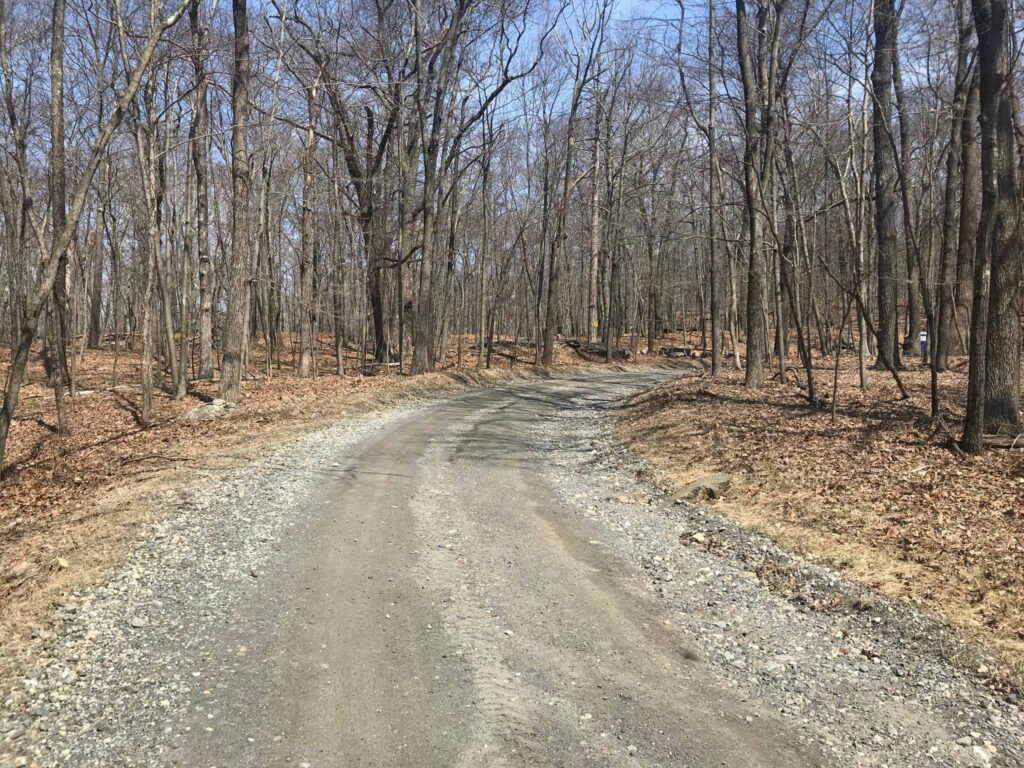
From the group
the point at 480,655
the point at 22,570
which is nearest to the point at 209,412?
the point at 22,570

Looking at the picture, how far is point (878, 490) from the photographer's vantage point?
7652mm

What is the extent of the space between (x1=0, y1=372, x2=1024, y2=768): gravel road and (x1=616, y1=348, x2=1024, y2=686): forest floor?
0.41m

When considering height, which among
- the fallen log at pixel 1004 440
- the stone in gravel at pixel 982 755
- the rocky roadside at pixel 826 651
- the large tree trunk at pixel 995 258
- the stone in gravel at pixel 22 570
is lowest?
the stone in gravel at pixel 982 755

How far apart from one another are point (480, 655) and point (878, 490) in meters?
5.67

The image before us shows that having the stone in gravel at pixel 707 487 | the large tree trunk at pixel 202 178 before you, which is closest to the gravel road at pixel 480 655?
the stone in gravel at pixel 707 487

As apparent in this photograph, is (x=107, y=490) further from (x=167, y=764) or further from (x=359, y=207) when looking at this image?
(x=359, y=207)

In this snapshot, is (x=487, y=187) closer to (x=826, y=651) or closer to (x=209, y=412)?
(x=209, y=412)

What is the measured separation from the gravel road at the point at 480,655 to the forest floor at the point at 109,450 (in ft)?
1.76

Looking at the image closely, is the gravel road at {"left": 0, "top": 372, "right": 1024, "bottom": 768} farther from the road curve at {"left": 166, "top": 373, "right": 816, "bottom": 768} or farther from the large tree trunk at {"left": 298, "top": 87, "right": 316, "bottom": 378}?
the large tree trunk at {"left": 298, "top": 87, "right": 316, "bottom": 378}

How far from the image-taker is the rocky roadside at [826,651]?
3600mm

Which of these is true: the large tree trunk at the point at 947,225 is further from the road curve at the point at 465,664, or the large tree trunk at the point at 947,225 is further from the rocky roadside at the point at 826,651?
the road curve at the point at 465,664

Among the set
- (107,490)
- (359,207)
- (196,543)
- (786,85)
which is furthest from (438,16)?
(196,543)

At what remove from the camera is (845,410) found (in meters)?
11.8

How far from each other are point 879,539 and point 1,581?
8.30 metres
